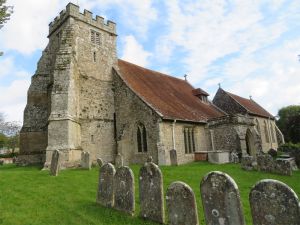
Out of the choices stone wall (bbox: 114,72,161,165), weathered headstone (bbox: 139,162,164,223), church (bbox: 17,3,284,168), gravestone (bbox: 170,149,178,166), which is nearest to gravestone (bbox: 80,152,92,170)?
church (bbox: 17,3,284,168)

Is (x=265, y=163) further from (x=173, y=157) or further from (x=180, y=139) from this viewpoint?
(x=180, y=139)

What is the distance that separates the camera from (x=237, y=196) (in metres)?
4.85

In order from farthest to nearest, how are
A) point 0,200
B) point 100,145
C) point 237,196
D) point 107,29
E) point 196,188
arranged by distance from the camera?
point 107,29
point 100,145
point 196,188
point 0,200
point 237,196

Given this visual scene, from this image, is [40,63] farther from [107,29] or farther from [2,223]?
[2,223]

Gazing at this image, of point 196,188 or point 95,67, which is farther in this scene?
point 95,67

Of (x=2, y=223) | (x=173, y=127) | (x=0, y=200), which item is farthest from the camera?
(x=173, y=127)

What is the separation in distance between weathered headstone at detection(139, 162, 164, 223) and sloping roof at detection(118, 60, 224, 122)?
421 inches

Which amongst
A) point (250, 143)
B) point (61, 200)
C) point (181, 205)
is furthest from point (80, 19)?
point (181, 205)

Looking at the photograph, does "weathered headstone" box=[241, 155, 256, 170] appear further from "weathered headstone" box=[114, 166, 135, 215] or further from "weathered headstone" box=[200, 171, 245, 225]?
"weathered headstone" box=[200, 171, 245, 225]

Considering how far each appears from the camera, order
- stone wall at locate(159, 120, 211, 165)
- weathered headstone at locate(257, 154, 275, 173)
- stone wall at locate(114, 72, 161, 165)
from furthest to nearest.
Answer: stone wall at locate(114, 72, 161, 165) → stone wall at locate(159, 120, 211, 165) → weathered headstone at locate(257, 154, 275, 173)

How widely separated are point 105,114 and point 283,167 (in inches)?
494

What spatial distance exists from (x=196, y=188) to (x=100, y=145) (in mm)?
11176

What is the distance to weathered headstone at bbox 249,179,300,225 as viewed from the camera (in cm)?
420

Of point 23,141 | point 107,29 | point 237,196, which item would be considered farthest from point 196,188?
point 107,29
